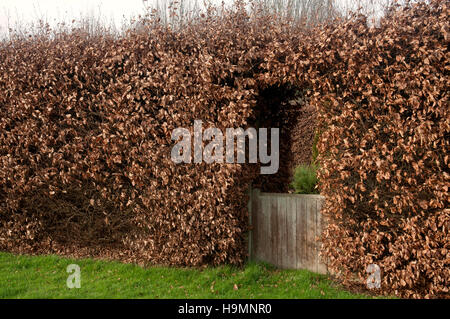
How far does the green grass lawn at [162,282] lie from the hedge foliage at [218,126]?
296 mm

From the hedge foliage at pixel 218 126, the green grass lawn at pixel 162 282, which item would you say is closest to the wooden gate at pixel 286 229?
the green grass lawn at pixel 162 282

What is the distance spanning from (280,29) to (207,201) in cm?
262

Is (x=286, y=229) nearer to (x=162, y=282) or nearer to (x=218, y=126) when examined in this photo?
(x=218, y=126)

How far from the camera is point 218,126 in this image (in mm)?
5602

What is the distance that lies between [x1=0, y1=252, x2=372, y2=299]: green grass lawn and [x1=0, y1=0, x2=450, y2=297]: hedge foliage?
0.97ft

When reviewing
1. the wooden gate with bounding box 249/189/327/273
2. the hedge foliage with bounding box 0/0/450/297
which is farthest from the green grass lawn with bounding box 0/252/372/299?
the hedge foliage with bounding box 0/0/450/297

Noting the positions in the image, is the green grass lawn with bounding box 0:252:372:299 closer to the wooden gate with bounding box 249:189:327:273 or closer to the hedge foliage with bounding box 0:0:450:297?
the wooden gate with bounding box 249:189:327:273

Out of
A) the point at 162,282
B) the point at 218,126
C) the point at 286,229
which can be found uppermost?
the point at 218,126

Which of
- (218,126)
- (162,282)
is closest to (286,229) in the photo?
(218,126)

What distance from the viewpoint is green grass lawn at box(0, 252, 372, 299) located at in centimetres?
495

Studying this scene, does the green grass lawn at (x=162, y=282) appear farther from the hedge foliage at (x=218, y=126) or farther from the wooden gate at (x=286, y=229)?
the hedge foliage at (x=218, y=126)

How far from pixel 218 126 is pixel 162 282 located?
2.26m

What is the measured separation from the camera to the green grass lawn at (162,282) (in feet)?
16.3

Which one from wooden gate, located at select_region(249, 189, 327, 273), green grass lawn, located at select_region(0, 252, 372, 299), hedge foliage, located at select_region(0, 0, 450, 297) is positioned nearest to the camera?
hedge foliage, located at select_region(0, 0, 450, 297)
